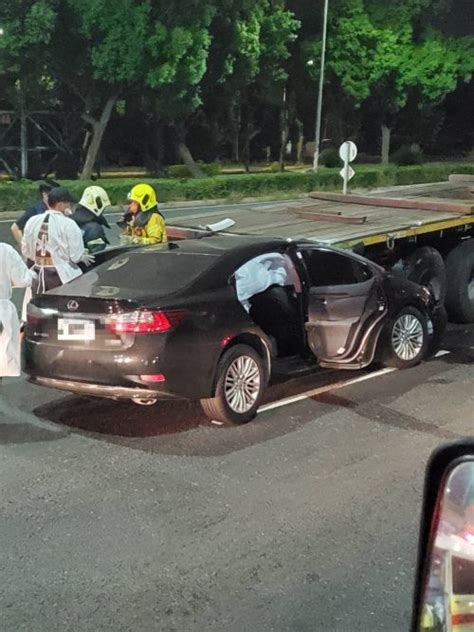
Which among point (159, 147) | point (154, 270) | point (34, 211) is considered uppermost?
point (159, 147)

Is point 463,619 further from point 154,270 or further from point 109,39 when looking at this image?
point 109,39

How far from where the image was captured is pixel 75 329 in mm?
6559

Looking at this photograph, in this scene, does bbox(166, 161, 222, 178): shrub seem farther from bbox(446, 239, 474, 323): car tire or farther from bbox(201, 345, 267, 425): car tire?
bbox(201, 345, 267, 425): car tire

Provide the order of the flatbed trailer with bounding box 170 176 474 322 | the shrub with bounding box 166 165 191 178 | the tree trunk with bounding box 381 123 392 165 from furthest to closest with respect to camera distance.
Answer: the tree trunk with bounding box 381 123 392 165, the shrub with bounding box 166 165 191 178, the flatbed trailer with bounding box 170 176 474 322

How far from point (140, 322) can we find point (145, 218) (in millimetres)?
2753

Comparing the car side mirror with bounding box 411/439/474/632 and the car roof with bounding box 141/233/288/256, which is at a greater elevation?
the car side mirror with bounding box 411/439/474/632

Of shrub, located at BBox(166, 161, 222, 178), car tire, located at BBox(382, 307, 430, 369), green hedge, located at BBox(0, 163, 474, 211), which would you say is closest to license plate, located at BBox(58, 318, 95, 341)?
car tire, located at BBox(382, 307, 430, 369)

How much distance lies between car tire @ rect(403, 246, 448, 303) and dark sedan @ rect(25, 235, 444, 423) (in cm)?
233

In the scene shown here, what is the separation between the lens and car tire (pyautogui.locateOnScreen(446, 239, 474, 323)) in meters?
11.0

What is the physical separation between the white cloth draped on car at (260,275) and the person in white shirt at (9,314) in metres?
1.61

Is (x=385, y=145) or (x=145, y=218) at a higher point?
(x=385, y=145)

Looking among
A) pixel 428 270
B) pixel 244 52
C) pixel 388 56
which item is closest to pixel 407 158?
pixel 388 56

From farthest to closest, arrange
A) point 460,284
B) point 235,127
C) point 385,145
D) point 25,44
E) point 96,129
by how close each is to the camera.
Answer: point 385,145 < point 235,127 < point 96,129 < point 25,44 < point 460,284

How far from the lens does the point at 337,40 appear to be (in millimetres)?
45656
